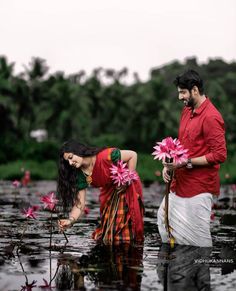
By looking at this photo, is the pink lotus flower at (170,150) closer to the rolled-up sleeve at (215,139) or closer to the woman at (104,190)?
the rolled-up sleeve at (215,139)

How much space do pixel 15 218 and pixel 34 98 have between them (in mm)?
36940

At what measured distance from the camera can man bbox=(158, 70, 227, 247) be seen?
6719 millimetres

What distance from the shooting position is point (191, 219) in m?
6.89

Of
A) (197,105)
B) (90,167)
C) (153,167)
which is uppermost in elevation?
(197,105)

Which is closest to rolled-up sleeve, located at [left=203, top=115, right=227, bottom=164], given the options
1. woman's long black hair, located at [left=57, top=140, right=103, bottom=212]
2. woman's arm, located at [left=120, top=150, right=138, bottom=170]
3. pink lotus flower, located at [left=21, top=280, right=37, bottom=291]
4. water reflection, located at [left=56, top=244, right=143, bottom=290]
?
woman's arm, located at [left=120, top=150, right=138, bottom=170]

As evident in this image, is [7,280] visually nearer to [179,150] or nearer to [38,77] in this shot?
[179,150]

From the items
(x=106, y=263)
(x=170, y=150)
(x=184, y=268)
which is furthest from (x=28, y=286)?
(x=170, y=150)

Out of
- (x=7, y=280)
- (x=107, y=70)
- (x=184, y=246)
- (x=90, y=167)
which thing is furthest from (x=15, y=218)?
(x=107, y=70)

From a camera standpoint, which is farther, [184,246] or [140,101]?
[140,101]

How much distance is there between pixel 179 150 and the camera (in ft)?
21.3

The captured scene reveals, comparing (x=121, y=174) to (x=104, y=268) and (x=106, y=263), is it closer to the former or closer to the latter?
(x=106, y=263)

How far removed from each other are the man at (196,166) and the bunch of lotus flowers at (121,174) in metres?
0.49

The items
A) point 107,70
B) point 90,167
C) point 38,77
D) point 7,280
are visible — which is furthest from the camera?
point 107,70

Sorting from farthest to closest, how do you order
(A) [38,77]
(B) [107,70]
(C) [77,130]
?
(B) [107,70] → (C) [77,130] → (A) [38,77]
